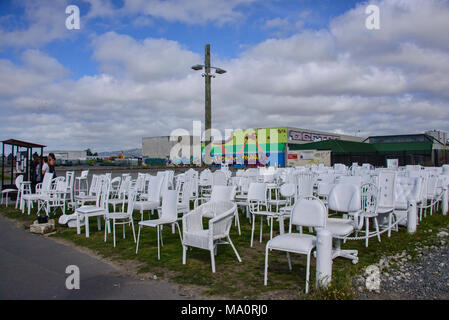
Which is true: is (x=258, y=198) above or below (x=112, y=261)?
above

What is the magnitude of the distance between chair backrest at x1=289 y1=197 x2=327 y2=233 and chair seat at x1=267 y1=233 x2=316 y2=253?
19 cm

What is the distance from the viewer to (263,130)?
40.5m

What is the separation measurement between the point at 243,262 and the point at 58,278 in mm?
2449

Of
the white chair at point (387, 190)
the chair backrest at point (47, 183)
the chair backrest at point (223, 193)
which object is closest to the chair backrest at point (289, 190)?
the chair backrest at point (223, 193)

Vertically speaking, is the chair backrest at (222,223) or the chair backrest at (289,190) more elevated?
the chair backrest at (289,190)

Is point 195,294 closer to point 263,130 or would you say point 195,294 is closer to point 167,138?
point 263,130

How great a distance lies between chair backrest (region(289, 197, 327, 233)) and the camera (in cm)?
405

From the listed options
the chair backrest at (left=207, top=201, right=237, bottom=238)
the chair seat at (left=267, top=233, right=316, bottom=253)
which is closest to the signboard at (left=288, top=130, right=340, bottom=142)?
the chair backrest at (left=207, top=201, right=237, bottom=238)

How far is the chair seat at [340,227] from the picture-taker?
4520 millimetres

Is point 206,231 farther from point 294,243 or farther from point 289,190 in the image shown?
point 289,190

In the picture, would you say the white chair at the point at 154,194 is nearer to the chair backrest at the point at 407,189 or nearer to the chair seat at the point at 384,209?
the chair seat at the point at 384,209

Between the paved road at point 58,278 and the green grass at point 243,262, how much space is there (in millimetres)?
358
